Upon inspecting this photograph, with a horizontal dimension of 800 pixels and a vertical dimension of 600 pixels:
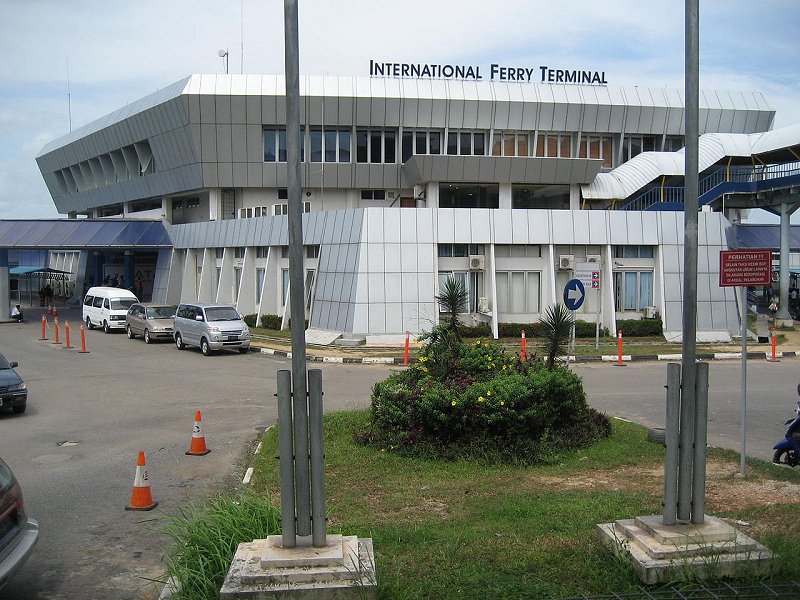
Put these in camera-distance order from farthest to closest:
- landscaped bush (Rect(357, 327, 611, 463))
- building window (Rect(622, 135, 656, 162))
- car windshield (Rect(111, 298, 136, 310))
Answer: building window (Rect(622, 135, 656, 162)) < car windshield (Rect(111, 298, 136, 310)) < landscaped bush (Rect(357, 327, 611, 463))

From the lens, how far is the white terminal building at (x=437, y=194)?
30.8 meters

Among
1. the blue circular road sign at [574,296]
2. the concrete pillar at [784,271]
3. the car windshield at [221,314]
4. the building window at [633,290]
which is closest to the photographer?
the blue circular road sign at [574,296]

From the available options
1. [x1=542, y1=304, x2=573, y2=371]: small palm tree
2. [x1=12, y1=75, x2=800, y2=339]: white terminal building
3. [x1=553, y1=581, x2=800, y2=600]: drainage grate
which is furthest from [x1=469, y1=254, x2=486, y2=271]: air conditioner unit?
[x1=553, y1=581, x2=800, y2=600]: drainage grate

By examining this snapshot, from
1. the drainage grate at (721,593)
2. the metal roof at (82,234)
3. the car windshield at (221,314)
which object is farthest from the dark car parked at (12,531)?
the metal roof at (82,234)

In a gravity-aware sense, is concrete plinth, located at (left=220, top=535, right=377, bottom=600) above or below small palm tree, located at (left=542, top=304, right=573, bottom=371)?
below

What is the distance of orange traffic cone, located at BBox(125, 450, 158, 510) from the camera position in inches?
377

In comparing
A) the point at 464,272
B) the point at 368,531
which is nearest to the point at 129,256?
the point at 464,272

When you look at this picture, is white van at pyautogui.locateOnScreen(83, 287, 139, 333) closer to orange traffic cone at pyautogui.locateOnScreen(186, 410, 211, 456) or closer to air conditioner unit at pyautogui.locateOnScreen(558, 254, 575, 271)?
air conditioner unit at pyautogui.locateOnScreen(558, 254, 575, 271)

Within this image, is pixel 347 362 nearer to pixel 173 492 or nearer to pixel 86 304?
pixel 173 492

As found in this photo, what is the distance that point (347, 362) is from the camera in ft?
83.8

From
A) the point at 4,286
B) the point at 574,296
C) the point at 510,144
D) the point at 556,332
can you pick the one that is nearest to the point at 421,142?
the point at 510,144

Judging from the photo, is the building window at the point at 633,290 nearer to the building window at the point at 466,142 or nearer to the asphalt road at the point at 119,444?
the asphalt road at the point at 119,444

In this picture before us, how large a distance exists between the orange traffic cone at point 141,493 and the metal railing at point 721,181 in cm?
3306

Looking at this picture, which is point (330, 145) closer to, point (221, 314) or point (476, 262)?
point (476, 262)
